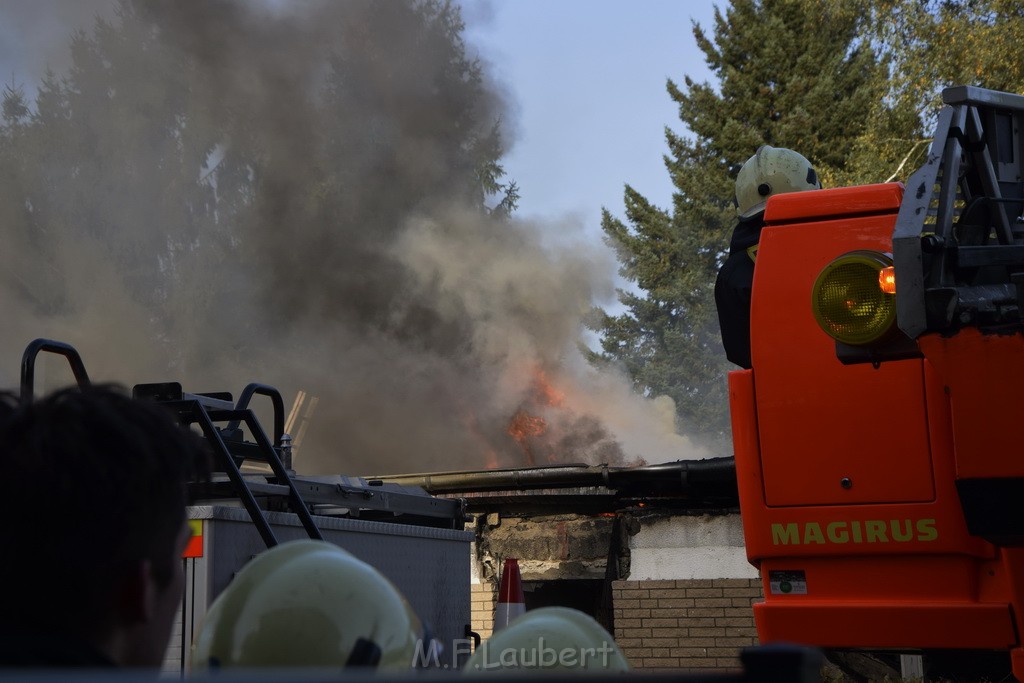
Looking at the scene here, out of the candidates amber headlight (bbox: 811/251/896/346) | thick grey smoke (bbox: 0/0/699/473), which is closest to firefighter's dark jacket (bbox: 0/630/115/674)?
amber headlight (bbox: 811/251/896/346)

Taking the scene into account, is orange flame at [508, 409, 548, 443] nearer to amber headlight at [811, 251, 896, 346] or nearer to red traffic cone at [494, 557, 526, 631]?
red traffic cone at [494, 557, 526, 631]

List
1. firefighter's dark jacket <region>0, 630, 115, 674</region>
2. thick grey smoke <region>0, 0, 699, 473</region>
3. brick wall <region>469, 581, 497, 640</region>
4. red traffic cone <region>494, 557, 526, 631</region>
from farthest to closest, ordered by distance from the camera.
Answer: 1. thick grey smoke <region>0, 0, 699, 473</region>
2. brick wall <region>469, 581, 497, 640</region>
3. red traffic cone <region>494, 557, 526, 631</region>
4. firefighter's dark jacket <region>0, 630, 115, 674</region>

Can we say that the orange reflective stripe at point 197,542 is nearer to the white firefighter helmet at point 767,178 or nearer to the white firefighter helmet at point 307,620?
the white firefighter helmet at point 307,620

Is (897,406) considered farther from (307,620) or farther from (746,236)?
(307,620)

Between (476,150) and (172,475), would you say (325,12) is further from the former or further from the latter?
(172,475)

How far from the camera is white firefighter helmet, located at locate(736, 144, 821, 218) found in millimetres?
5469

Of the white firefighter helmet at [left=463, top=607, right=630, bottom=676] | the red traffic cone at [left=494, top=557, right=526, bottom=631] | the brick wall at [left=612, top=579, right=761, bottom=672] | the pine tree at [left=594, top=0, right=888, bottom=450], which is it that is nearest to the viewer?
the white firefighter helmet at [left=463, top=607, right=630, bottom=676]

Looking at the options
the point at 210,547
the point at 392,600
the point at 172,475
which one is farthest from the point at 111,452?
the point at 210,547

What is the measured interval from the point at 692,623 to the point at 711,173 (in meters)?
25.3

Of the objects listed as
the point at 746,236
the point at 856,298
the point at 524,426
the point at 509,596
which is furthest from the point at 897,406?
the point at 524,426

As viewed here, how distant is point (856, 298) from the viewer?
3596mm

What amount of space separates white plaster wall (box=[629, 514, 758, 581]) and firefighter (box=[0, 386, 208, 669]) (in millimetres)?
6881

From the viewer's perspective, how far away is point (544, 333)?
94.4ft

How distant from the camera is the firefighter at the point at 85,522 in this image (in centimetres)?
125
